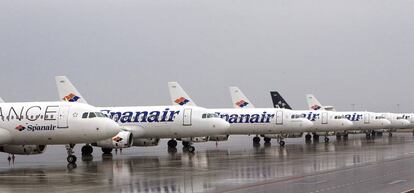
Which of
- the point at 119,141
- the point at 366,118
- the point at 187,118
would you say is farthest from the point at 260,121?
the point at 366,118

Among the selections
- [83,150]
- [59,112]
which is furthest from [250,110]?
[59,112]

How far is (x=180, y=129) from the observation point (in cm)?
5066

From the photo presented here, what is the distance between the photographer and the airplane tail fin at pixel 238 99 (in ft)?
267

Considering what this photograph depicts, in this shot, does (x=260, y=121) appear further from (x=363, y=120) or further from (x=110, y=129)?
(x=363, y=120)

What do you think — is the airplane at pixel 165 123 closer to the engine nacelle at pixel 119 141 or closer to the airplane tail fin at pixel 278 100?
the engine nacelle at pixel 119 141

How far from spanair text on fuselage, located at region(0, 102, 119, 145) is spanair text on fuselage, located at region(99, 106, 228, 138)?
519 inches

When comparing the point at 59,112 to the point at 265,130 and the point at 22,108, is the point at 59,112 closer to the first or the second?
the point at 22,108

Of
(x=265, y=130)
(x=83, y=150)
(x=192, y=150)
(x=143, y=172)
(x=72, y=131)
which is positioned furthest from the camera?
(x=265, y=130)

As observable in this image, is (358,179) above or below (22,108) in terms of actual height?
below

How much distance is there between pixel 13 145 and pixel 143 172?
1122cm

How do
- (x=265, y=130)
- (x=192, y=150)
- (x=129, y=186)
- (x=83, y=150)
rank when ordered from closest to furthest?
(x=129, y=186), (x=83, y=150), (x=192, y=150), (x=265, y=130)

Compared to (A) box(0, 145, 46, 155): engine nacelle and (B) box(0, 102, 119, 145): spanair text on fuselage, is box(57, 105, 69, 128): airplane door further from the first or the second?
(A) box(0, 145, 46, 155): engine nacelle

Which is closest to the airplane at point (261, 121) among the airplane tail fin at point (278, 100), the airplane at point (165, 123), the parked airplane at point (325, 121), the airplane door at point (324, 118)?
the parked airplane at point (325, 121)

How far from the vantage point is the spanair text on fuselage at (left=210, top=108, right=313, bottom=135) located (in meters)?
64.1
